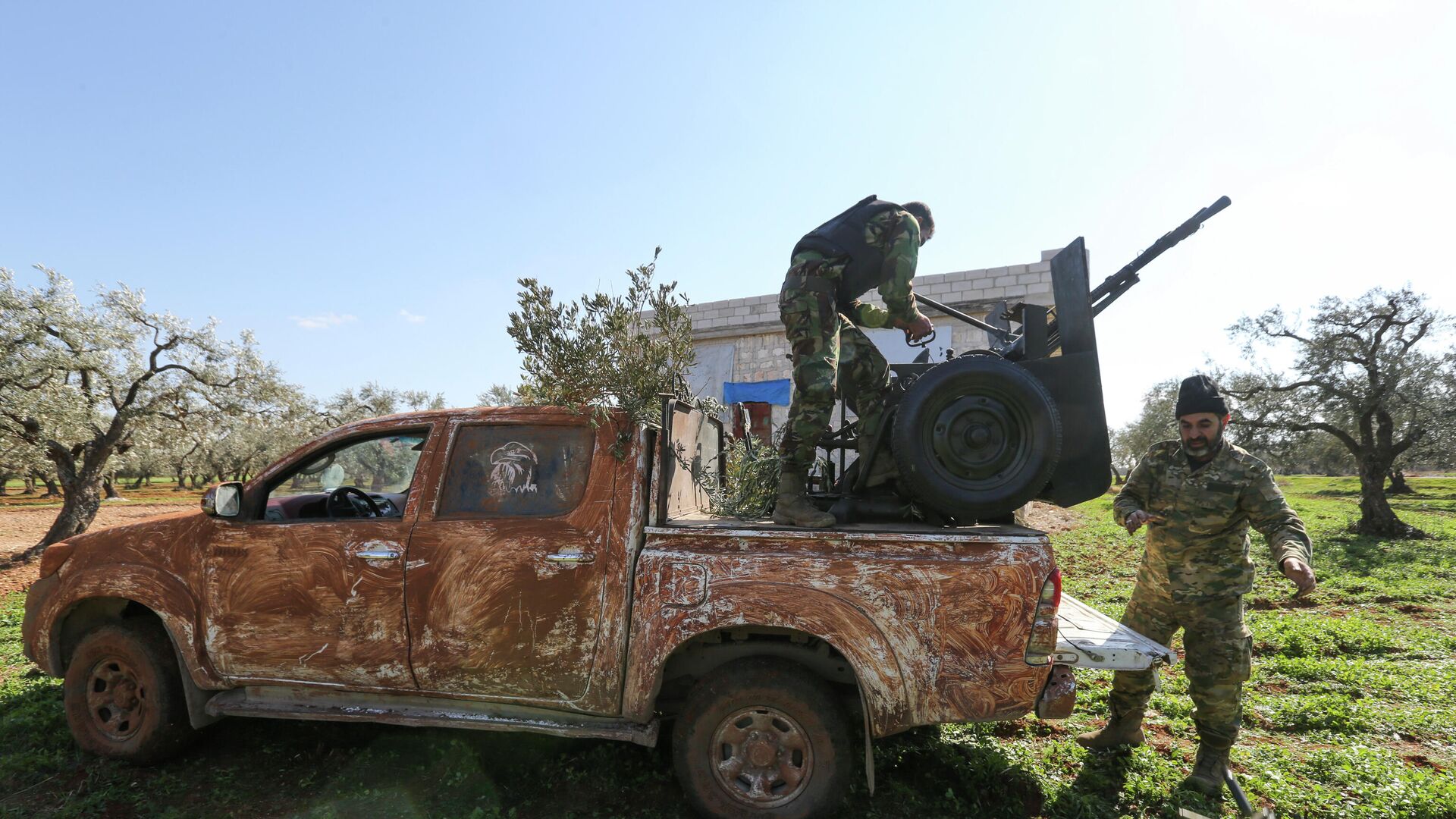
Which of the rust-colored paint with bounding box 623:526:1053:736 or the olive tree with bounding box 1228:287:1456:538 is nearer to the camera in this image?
the rust-colored paint with bounding box 623:526:1053:736

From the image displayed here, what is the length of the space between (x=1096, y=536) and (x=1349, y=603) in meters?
5.86

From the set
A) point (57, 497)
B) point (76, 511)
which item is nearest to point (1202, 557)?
point (76, 511)

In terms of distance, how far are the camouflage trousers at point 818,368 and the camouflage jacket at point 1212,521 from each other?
1.55 meters

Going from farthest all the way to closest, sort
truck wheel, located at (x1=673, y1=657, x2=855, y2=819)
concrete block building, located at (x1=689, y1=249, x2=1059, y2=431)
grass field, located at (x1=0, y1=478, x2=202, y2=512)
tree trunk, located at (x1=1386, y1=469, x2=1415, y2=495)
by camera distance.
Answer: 1. tree trunk, located at (x1=1386, y1=469, x2=1415, y2=495)
2. grass field, located at (x1=0, y1=478, x2=202, y2=512)
3. concrete block building, located at (x1=689, y1=249, x2=1059, y2=431)
4. truck wheel, located at (x1=673, y1=657, x2=855, y2=819)

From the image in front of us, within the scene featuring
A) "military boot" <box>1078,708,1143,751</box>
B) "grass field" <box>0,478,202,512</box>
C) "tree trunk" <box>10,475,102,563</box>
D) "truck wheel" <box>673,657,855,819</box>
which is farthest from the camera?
"grass field" <box>0,478,202,512</box>

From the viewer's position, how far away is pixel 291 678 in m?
3.24

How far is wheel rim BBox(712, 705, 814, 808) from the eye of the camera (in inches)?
111

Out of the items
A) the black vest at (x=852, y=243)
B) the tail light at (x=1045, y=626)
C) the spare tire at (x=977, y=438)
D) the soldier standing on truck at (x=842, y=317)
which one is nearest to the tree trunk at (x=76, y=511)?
the soldier standing on truck at (x=842, y=317)

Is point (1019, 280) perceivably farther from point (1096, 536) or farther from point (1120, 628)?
point (1120, 628)

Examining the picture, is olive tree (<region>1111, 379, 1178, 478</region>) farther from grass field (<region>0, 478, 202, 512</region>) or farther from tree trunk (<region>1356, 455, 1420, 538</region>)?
grass field (<region>0, 478, 202, 512</region>)

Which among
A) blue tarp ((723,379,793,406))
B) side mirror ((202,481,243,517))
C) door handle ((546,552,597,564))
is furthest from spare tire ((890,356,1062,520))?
blue tarp ((723,379,793,406))

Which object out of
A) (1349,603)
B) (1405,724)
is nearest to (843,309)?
(1405,724)

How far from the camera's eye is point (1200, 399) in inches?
139

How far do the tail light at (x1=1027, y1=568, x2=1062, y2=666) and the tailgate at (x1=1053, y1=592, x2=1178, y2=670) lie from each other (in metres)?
0.13
